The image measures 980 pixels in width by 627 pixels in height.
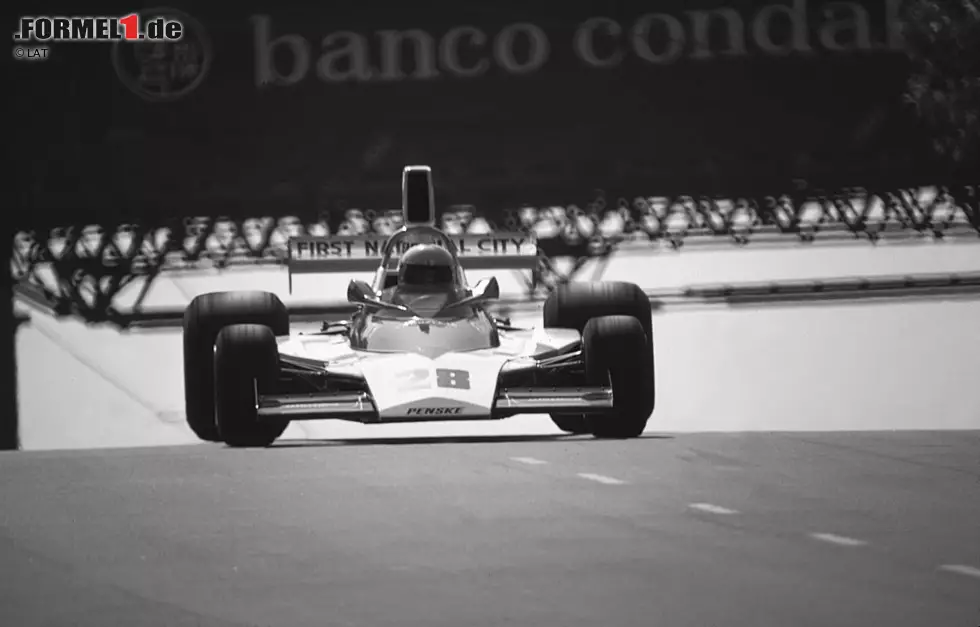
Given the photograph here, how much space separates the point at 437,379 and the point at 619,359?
192cm

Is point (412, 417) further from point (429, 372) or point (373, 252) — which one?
point (373, 252)

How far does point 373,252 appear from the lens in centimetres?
2289

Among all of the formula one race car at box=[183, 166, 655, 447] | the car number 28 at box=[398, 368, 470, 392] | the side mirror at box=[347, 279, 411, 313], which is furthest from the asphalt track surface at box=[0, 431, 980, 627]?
the side mirror at box=[347, 279, 411, 313]

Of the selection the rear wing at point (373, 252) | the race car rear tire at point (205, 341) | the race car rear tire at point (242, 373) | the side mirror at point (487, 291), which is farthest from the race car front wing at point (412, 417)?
the rear wing at point (373, 252)

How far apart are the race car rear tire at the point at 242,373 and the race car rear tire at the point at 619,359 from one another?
3.19 m

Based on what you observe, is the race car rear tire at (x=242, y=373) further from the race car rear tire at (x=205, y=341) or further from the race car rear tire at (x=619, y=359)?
the race car rear tire at (x=619, y=359)

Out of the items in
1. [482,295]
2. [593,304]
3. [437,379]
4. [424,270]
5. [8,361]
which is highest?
[424,270]

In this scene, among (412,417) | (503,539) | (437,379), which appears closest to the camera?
(503,539)

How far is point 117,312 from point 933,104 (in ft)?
107

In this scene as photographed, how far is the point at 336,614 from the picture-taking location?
35.7 feet

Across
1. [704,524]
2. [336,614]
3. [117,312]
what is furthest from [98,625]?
[117,312]

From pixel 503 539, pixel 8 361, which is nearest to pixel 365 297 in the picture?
pixel 503 539

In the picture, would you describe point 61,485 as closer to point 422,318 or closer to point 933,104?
point 422,318

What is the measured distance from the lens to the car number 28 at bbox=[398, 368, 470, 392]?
1900cm
